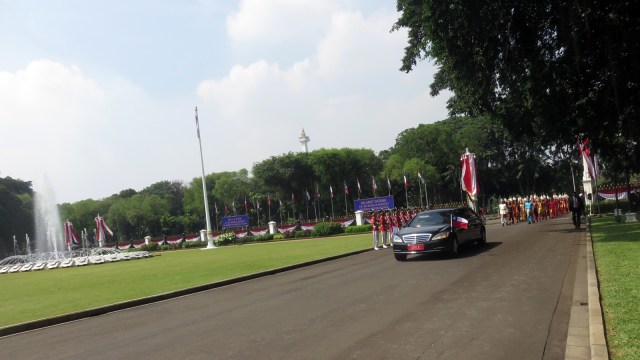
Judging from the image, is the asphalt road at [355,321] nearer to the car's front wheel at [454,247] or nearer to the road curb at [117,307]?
the road curb at [117,307]

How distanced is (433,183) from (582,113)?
2313 inches

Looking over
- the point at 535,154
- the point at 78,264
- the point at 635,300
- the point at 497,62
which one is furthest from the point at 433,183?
the point at 635,300

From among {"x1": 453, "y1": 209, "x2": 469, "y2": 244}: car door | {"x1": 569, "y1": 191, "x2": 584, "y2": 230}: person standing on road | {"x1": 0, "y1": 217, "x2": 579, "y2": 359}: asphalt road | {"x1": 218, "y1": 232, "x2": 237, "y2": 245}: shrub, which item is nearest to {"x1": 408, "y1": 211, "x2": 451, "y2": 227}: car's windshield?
{"x1": 453, "y1": 209, "x2": 469, "y2": 244}: car door

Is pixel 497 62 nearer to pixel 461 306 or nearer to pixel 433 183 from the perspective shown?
pixel 461 306

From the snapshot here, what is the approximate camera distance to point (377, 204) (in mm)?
46312

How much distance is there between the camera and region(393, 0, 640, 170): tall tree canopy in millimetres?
14047

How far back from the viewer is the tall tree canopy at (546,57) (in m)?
14.0

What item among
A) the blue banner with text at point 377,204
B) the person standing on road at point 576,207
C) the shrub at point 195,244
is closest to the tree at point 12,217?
the shrub at point 195,244

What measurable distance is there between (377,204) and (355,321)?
3913cm

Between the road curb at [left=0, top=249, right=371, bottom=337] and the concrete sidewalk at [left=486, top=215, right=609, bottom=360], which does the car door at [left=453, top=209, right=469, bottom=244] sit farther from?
the concrete sidewalk at [left=486, top=215, right=609, bottom=360]

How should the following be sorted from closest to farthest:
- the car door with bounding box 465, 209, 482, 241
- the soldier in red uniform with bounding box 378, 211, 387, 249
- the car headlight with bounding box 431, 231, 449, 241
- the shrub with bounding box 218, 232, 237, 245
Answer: the car headlight with bounding box 431, 231, 449, 241 < the car door with bounding box 465, 209, 482, 241 < the soldier in red uniform with bounding box 378, 211, 387, 249 < the shrub with bounding box 218, 232, 237, 245

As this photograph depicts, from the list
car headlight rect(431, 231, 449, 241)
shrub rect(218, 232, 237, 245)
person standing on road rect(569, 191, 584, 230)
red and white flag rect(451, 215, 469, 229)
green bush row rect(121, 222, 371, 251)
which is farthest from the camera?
shrub rect(218, 232, 237, 245)

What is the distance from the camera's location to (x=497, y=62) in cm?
1817

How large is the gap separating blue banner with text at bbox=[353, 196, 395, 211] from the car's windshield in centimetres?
2871
